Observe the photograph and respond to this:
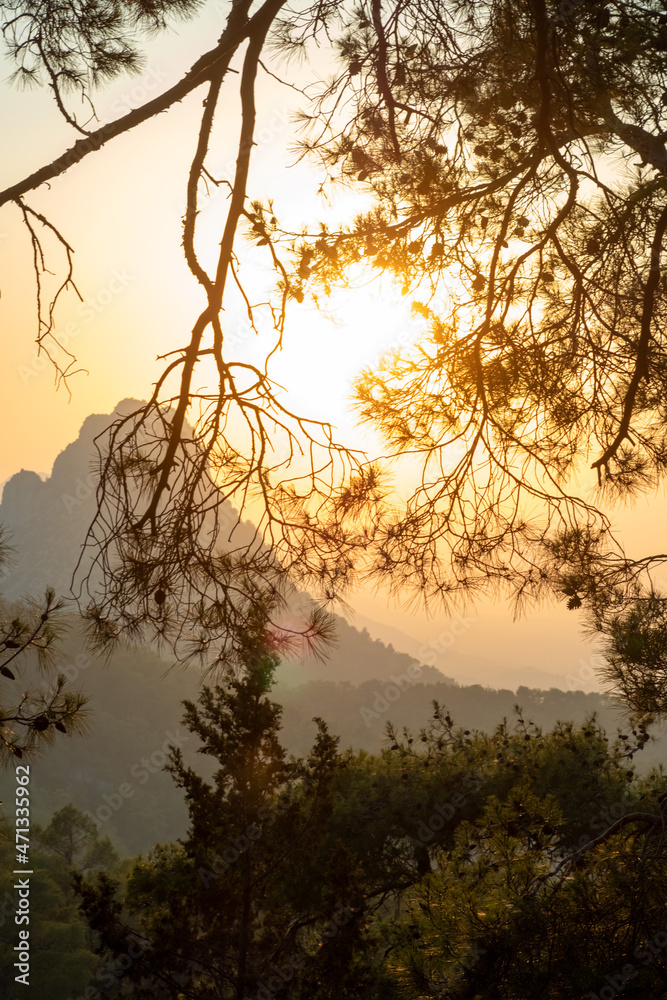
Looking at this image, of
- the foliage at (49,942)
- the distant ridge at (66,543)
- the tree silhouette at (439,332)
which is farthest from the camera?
the distant ridge at (66,543)

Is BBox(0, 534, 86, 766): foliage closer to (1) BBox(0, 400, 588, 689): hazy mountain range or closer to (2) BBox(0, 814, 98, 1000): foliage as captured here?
(2) BBox(0, 814, 98, 1000): foliage

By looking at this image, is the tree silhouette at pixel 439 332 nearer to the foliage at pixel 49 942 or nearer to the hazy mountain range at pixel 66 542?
the foliage at pixel 49 942

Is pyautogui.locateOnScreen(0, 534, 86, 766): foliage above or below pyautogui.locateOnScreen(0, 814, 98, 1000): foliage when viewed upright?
above

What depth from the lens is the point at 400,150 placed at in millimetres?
3293

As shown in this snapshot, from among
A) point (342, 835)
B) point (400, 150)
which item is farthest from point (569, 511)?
point (342, 835)

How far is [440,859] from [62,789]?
44.2m

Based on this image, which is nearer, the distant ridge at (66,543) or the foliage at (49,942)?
the foliage at (49,942)

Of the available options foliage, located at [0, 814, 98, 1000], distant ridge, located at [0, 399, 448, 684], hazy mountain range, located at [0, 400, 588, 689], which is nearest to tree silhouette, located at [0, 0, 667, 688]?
foliage, located at [0, 814, 98, 1000]

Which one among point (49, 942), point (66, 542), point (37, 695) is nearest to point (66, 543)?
point (66, 542)

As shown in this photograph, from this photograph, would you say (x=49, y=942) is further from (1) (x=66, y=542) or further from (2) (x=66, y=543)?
(1) (x=66, y=542)

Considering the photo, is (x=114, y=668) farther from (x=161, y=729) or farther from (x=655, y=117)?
(x=655, y=117)

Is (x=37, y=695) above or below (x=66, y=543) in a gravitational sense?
below

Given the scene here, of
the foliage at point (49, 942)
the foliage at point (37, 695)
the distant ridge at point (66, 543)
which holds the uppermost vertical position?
the distant ridge at point (66, 543)

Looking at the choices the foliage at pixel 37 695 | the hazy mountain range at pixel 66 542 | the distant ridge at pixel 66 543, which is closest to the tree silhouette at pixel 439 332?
the foliage at pixel 37 695
